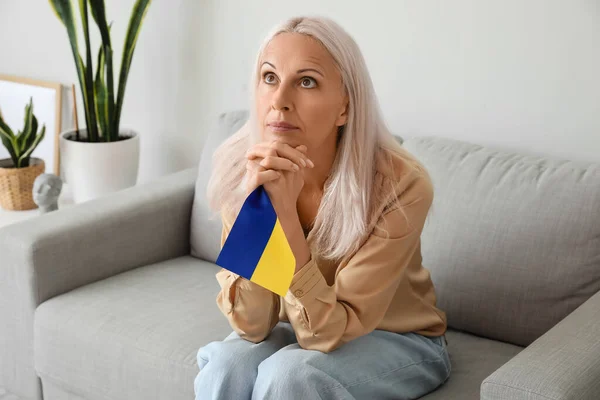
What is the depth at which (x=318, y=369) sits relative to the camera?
155 cm

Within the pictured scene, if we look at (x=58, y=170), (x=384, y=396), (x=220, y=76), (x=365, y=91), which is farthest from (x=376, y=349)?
(x=58, y=170)

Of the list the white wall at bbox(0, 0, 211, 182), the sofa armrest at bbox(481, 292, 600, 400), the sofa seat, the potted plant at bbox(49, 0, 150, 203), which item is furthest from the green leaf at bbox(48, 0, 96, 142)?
the sofa armrest at bbox(481, 292, 600, 400)

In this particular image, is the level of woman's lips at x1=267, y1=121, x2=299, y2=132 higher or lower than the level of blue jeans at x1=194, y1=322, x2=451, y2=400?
higher

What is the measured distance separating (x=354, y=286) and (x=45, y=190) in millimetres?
1383

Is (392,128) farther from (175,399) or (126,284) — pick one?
(175,399)

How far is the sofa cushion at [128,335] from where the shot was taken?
1.92 meters

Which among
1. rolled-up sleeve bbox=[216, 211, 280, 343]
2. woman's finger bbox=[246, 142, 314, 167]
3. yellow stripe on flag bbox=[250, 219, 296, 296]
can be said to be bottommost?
rolled-up sleeve bbox=[216, 211, 280, 343]

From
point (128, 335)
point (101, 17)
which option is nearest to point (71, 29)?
point (101, 17)

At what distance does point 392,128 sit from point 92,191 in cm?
100

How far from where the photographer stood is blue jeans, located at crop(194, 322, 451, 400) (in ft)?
5.02

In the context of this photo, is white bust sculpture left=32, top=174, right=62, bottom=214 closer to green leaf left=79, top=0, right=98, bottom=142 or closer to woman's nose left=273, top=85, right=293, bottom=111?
green leaf left=79, top=0, right=98, bottom=142

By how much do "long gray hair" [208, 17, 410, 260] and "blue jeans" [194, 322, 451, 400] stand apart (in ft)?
0.62

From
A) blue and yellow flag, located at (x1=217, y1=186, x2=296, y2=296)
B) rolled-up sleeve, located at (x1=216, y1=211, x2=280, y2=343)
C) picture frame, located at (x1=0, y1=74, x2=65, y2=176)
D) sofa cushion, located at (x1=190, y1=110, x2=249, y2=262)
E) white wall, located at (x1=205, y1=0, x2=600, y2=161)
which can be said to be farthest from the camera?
picture frame, located at (x1=0, y1=74, x2=65, y2=176)

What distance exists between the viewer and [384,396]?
64.4 inches
